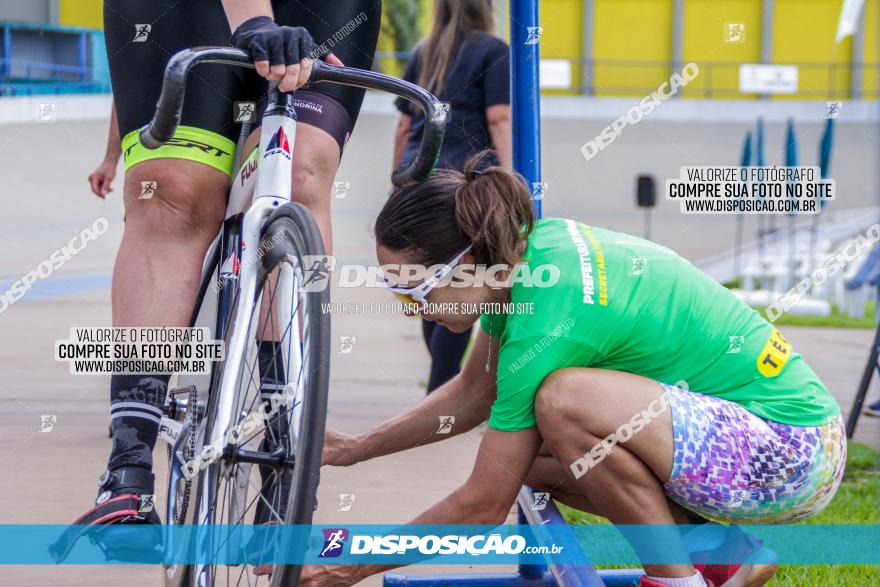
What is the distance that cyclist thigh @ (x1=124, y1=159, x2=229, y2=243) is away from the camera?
204 centimetres

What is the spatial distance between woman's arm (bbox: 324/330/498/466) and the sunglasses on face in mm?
342

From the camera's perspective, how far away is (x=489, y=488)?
6.23 feet

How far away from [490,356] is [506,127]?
1.77m

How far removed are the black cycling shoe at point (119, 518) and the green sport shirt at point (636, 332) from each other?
0.66 metres

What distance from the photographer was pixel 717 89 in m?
27.0

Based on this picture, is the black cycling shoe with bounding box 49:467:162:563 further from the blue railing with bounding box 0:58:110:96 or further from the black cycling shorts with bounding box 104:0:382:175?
the blue railing with bounding box 0:58:110:96

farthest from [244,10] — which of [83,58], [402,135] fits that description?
[83,58]

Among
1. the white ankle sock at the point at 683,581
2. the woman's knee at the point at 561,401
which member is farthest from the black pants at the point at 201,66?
the white ankle sock at the point at 683,581

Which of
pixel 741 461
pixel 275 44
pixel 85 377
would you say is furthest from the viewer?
pixel 85 377

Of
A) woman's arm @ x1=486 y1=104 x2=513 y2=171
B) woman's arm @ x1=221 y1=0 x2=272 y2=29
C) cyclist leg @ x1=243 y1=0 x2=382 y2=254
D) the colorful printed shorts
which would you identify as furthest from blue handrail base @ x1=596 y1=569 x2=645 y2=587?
woman's arm @ x1=486 y1=104 x2=513 y2=171

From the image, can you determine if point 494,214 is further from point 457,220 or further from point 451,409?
point 451,409

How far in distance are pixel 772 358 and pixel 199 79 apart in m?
1.28

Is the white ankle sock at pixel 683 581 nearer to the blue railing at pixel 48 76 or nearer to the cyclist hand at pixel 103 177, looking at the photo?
the cyclist hand at pixel 103 177

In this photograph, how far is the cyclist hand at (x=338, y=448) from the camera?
2.17 metres
